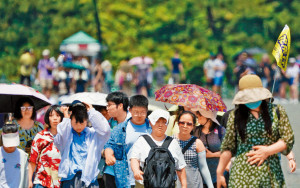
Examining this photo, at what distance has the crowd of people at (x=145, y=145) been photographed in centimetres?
650

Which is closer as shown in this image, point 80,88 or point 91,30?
point 80,88

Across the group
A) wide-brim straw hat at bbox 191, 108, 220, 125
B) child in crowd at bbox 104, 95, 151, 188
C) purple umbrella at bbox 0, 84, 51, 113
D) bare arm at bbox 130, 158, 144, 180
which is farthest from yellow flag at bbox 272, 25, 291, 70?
purple umbrella at bbox 0, 84, 51, 113

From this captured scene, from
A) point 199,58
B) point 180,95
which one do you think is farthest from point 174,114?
point 199,58

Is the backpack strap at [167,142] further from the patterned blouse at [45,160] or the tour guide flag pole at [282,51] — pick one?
the tour guide flag pole at [282,51]

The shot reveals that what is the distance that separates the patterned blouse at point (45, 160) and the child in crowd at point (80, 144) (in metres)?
0.42

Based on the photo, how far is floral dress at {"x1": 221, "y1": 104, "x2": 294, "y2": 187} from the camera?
255 inches

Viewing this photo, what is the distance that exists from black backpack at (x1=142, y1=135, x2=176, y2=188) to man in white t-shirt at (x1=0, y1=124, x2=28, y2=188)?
68.9 inches

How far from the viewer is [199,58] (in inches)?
1718

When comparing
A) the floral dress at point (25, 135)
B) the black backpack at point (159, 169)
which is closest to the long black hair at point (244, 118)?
the black backpack at point (159, 169)

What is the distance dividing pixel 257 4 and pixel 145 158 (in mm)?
36690

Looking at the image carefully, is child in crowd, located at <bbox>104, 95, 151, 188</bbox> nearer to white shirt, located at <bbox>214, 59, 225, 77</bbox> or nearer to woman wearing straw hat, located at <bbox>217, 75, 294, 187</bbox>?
woman wearing straw hat, located at <bbox>217, 75, 294, 187</bbox>

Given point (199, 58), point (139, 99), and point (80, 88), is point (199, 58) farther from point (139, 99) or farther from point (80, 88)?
point (139, 99)

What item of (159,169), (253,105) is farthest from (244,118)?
(159,169)

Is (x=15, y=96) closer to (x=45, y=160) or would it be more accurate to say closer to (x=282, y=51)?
(x=45, y=160)
